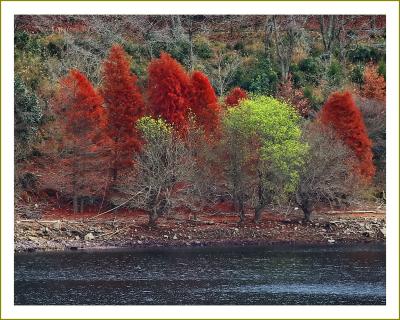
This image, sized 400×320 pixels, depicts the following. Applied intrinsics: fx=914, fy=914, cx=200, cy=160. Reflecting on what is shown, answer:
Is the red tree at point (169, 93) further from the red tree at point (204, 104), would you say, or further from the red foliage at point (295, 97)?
the red foliage at point (295, 97)

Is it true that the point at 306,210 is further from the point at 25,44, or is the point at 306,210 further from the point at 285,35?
the point at 25,44

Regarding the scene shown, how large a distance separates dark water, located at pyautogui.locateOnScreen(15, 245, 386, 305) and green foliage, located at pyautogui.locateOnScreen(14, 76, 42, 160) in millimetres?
12517

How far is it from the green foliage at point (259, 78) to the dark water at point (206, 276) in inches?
1069

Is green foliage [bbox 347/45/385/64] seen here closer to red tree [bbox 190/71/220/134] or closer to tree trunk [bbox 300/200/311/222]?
red tree [bbox 190/71/220/134]

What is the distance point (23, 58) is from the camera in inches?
3100

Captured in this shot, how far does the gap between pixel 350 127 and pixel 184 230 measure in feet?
46.1

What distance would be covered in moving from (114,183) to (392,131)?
24.5 m

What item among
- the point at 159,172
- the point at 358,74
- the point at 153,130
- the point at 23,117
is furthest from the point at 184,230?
the point at 358,74

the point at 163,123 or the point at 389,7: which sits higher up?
the point at 389,7

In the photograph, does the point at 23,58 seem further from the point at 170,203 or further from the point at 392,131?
the point at 392,131

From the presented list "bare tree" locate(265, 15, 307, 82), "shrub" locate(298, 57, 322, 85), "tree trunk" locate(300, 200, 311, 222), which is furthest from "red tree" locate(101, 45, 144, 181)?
"shrub" locate(298, 57, 322, 85)

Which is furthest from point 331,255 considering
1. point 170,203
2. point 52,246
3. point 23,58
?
point 23,58

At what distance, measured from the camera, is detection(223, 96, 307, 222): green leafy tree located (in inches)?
2251

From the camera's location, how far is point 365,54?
86.4m
